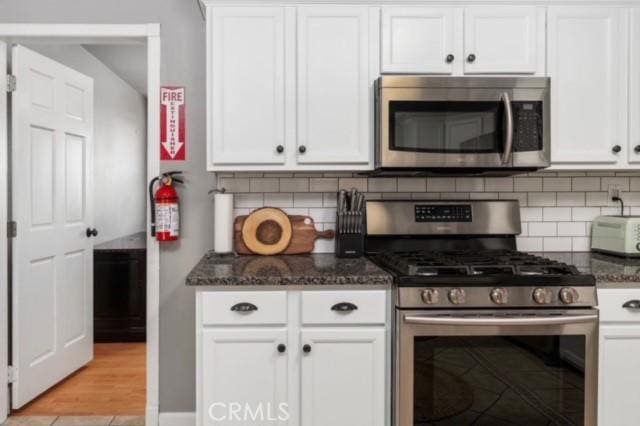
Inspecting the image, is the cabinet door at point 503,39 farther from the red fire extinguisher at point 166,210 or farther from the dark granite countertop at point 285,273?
the red fire extinguisher at point 166,210

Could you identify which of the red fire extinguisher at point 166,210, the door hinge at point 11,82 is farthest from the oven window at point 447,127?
the door hinge at point 11,82

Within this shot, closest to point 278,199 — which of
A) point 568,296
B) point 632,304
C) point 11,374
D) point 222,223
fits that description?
point 222,223

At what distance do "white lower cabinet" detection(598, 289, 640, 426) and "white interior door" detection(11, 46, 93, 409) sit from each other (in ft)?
9.62

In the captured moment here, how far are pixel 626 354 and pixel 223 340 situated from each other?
5.35 feet

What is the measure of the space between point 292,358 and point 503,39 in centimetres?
173

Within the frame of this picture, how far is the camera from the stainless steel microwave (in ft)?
6.82

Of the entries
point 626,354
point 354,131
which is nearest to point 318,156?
point 354,131

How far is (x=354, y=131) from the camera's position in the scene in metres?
2.17

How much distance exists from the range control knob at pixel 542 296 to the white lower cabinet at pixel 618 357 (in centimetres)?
28

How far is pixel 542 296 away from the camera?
1759 mm

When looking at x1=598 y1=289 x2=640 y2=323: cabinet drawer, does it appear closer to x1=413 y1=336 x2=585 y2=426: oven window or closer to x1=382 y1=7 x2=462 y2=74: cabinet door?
x1=413 y1=336 x2=585 y2=426: oven window

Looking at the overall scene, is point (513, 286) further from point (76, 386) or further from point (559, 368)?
point (76, 386)

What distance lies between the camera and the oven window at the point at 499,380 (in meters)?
1.76

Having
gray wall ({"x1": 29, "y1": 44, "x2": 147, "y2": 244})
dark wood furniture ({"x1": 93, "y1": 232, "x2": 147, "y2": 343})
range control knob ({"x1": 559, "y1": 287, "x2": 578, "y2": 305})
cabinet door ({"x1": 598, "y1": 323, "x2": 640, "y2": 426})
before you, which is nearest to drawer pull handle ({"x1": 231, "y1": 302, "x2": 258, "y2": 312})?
range control knob ({"x1": 559, "y1": 287, "x2": 578, "y2": 305})
